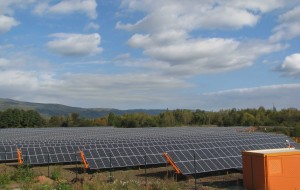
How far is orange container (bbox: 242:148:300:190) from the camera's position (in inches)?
600

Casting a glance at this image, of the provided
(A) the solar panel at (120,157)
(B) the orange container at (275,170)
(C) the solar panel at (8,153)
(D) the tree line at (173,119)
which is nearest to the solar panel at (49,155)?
(C) the solar panel at (8,153)

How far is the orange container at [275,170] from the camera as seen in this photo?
15.2 m

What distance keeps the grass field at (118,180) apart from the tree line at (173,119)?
71.6m

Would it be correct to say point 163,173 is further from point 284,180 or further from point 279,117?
point 279,117

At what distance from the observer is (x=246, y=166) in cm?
1645

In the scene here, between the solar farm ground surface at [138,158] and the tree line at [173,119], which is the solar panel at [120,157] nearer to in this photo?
the solar farm ground surface at [138,158]

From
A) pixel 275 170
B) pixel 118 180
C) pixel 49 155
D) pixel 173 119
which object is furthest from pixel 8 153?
pixel 173 119

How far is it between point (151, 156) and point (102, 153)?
10.1ft

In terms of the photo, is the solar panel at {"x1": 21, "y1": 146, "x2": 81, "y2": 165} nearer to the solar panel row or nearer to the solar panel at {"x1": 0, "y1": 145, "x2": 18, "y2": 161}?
the solar panel at {"x1": 0, "y1": 145, "x2": 18, "y2": 161}

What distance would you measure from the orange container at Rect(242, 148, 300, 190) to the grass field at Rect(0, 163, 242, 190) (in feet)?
7.70

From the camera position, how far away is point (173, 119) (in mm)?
110312

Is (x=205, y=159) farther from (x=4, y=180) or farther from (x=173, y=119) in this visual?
(x=173, y=119)

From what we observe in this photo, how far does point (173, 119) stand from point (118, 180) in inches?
3658

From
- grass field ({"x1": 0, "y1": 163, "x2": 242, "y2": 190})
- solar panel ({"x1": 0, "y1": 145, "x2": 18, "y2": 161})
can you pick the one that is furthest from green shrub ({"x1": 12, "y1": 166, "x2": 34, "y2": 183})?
solar panel ({"x1": 0, "y1": 145, "x2": 18, "y2": 161})
